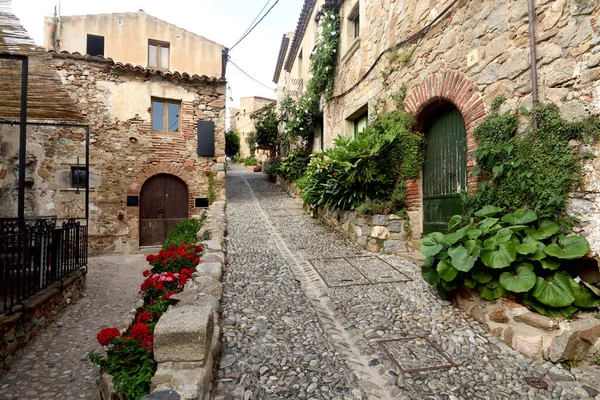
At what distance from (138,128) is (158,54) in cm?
299

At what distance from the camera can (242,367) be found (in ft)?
6.92

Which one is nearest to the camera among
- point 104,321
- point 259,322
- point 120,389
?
point 120,389

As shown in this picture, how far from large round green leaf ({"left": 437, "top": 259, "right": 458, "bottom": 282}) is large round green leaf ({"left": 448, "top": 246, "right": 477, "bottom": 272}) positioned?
3.6 inches

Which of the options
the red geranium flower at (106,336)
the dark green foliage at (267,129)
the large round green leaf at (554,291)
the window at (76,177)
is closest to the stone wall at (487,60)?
the large round green leaf at (554,291)

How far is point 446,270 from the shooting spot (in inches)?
108

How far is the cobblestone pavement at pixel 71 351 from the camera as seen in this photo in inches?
106

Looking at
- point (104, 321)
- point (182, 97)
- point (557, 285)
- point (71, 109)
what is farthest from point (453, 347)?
point (182, 97)

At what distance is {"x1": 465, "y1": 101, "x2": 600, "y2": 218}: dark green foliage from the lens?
257cm

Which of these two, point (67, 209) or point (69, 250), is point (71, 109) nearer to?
point (69, 250)

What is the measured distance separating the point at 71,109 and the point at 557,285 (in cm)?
576

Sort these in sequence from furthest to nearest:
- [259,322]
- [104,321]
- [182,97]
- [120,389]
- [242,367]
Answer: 1. [182,97]
2. [104,321]
3. [259,322]
4. [242,367]
5. [120,389]

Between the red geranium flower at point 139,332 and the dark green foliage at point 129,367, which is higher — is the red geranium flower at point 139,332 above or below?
above

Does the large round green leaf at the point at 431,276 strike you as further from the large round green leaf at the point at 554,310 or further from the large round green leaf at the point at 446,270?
Result: the large round green leaf at the point at 554,310

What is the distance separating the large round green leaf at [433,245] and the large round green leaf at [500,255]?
0.38m
